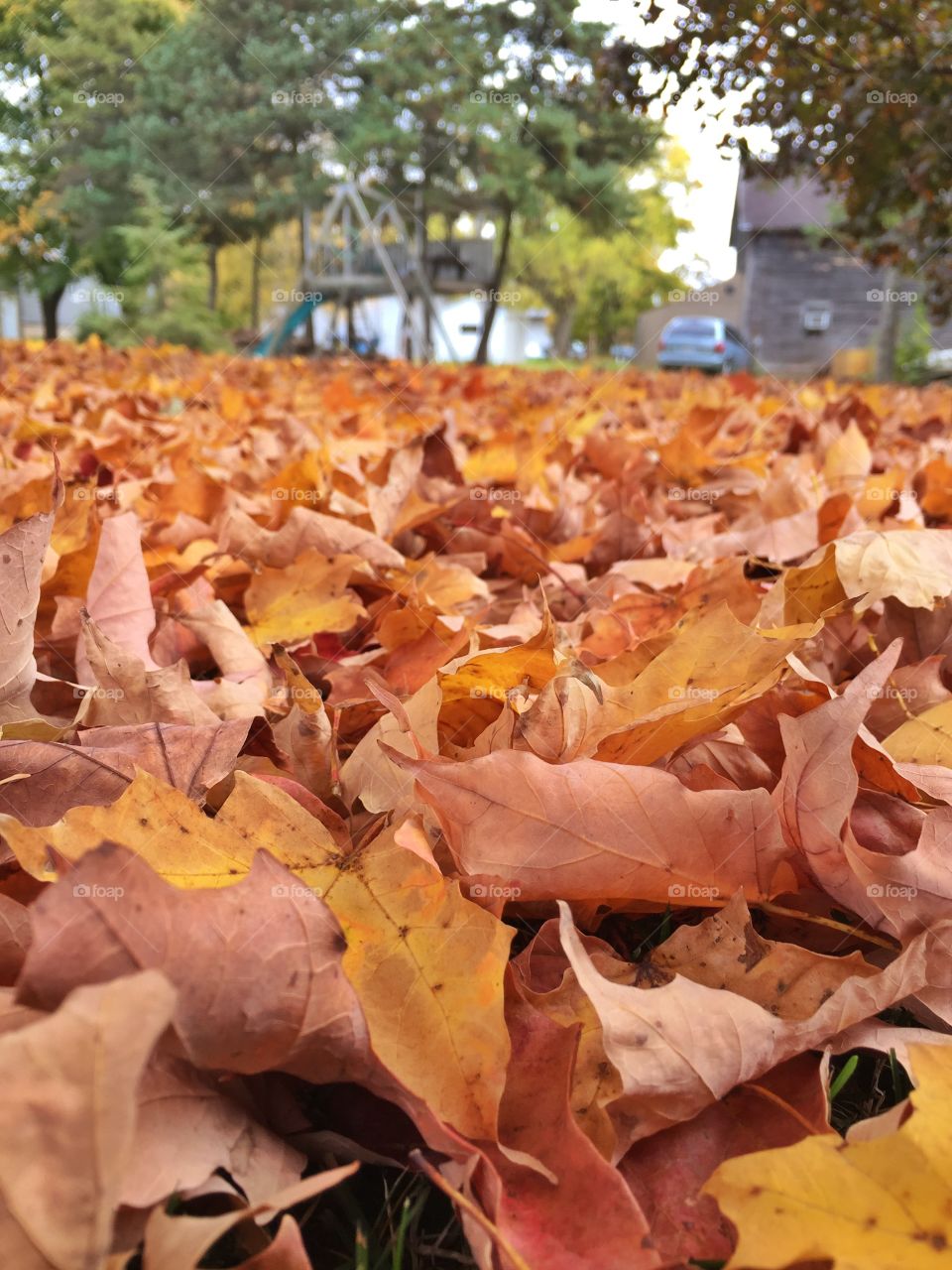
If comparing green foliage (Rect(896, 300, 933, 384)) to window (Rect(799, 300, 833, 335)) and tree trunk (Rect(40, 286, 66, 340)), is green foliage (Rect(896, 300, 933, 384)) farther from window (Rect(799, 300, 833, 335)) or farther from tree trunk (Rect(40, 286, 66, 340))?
tree trunk (Rect(40, 286, 66, 340))

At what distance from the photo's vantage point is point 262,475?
1.85 meters

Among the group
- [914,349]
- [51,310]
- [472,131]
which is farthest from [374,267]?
[914,349]

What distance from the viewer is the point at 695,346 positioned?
1705 cm

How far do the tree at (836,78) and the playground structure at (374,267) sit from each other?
7516mm

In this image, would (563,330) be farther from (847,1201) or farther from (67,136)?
(847,1201)

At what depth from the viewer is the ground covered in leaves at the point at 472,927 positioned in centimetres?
44

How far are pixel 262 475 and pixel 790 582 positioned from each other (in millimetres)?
1137

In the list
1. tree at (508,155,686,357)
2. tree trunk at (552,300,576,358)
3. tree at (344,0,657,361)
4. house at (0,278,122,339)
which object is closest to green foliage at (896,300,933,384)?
tree at (508,155,686,357)

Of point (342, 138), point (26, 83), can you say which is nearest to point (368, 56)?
point (342, 138)

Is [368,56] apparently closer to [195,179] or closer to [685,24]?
[195,179]

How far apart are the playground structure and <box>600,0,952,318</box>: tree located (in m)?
7.52

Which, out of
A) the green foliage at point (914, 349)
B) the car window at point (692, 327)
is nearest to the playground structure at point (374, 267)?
the car window at point (692, 327)

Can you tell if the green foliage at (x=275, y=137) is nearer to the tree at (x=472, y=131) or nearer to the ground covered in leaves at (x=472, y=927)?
the tree at (x=472, y=131)

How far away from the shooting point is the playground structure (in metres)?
12.1
